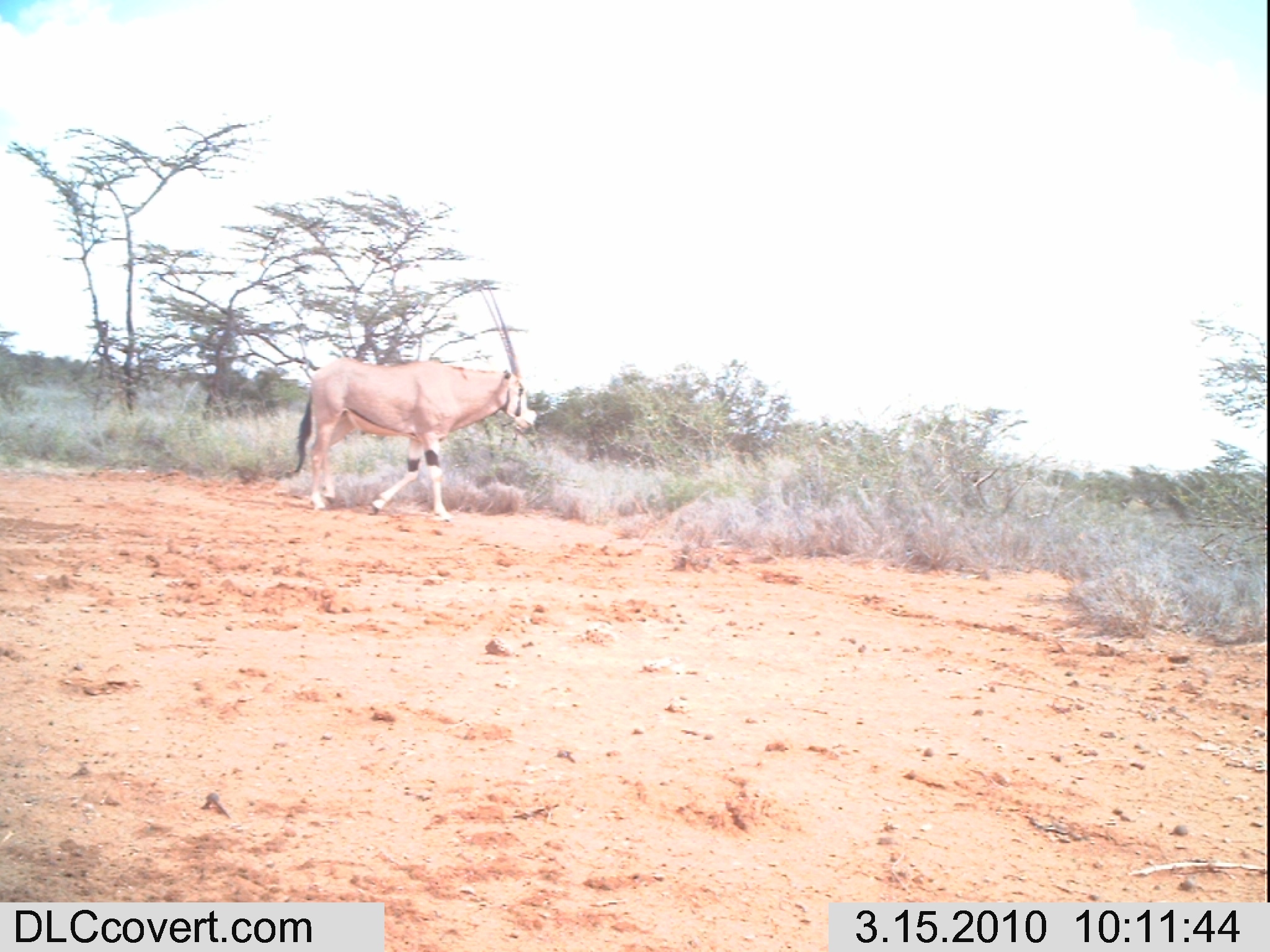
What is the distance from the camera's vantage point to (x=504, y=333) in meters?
11.7

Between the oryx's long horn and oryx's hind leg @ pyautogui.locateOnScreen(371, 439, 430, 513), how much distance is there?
1.52m

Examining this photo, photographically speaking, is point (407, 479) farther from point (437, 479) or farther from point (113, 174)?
point (113, 174)

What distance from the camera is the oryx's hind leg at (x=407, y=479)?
9977mm

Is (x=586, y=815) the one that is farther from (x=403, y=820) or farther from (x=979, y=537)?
(x=979, y=537)

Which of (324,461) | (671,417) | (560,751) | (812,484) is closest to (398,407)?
(324,461)

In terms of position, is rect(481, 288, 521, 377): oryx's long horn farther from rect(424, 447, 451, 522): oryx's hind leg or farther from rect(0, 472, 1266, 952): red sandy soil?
rect(0, 472, 1266, 952): red sandy soil

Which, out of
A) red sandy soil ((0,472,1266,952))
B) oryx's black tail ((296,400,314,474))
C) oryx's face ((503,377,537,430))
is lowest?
→ red sandy soil ((0,472,1266,952))

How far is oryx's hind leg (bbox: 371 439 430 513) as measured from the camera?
32.7 feet

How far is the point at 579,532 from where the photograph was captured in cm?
992

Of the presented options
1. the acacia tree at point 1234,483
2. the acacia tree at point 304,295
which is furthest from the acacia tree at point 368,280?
the acacia tree at point 1234,483

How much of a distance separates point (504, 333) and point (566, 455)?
10.8ft

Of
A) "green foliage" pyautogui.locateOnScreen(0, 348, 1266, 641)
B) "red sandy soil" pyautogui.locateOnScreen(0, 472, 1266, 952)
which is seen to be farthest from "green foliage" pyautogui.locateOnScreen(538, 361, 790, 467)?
"red sandy soil" pyautogui.locateOnScreen(0, 472, 1266, 952)

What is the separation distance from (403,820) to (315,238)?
21.0 ft

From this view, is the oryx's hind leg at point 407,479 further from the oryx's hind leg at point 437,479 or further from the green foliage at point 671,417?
the green foliage at point 671,417
